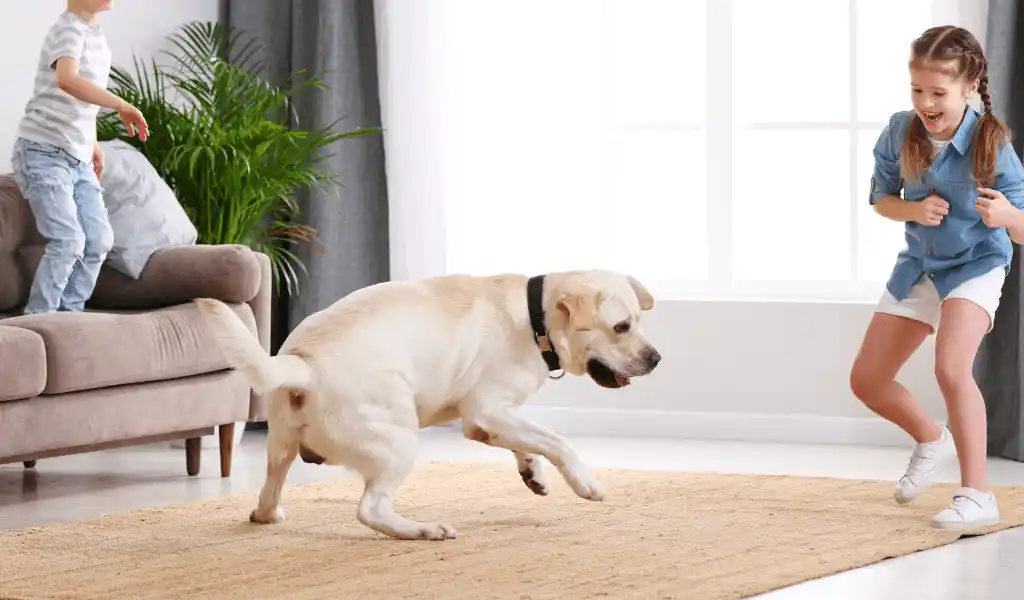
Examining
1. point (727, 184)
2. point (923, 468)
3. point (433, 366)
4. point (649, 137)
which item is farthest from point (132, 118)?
point (923, 468)

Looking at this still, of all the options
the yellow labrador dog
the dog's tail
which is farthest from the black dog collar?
the dog's tail

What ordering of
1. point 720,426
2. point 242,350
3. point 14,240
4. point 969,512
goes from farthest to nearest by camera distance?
1. point 720,426
2. point 14,240
3. point 969,512
4. point 242,350

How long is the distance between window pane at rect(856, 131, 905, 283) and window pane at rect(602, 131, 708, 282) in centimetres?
52

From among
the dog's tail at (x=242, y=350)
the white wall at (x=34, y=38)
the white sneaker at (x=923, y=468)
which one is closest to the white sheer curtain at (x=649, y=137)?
the white wall at (x=34, y=38)

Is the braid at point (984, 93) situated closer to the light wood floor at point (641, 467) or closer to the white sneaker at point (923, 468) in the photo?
the white sneaker at point (923, 468)

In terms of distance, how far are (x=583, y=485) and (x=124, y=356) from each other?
4.10 feet

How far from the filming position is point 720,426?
4949 mm

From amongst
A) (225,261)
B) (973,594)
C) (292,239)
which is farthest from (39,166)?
(973,594)

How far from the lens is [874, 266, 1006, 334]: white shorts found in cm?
325

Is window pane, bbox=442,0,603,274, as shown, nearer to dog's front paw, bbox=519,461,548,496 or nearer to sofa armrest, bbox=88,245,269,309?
sofa armrest, bbox=88,245,269,309

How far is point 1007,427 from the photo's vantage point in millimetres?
4570

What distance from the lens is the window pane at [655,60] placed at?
17.0ft

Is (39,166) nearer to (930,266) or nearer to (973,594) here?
(930,266)

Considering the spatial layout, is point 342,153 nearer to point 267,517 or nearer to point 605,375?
point 267,517
